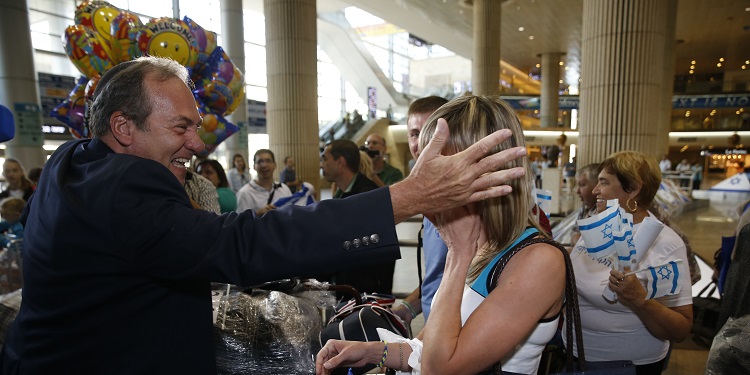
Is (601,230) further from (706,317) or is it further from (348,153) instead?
(706,317)

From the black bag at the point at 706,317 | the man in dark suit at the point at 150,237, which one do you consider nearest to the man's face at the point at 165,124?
the man in dark suit at the point at 150,237

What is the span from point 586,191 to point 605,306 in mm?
2102

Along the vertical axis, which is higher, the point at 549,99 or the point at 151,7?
the point at 151,7

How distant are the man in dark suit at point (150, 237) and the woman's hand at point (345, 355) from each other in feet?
1.15

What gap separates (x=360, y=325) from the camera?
174 centimetres

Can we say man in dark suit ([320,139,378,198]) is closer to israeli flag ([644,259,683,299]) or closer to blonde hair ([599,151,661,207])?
blonde hair ([599,151,661,207])

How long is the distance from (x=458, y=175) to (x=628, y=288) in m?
1.23

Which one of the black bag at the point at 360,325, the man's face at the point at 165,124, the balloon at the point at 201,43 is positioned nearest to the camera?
the man's face at the point at 165,124

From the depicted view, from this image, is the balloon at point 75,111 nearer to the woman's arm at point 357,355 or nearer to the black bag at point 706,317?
the woman's arm at point 357,355

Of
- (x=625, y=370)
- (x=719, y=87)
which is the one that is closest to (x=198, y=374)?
(x=625, y=370)

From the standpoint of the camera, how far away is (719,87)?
31.8 metres

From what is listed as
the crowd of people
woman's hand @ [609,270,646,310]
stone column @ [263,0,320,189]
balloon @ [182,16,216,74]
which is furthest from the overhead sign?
the crowd of people

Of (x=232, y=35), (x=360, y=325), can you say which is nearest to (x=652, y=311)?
(x=360, y=325)

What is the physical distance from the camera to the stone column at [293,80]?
32.8 feet
